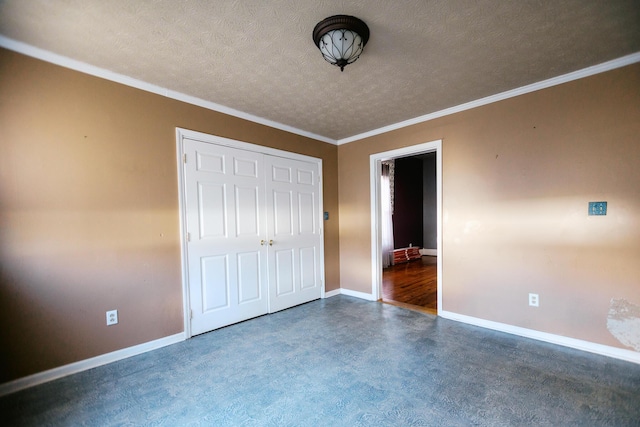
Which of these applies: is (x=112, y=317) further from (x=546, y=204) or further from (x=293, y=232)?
(x=546, y=204)

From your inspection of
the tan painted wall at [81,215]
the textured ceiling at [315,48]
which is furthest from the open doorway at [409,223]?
the tan painted wall at [81,215]

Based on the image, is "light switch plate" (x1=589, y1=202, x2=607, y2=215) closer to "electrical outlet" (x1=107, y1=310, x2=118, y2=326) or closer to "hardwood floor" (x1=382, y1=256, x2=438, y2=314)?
"hardwood floor" (x1=382, y1=256, x2=438, y2=314)

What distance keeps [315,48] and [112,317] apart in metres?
2.84

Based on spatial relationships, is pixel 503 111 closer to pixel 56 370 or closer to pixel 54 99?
pixel 54 99

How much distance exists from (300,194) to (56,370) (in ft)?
9.75

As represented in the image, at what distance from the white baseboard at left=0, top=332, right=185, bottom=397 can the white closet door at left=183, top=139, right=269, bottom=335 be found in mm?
309

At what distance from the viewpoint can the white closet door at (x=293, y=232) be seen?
3.56 metres

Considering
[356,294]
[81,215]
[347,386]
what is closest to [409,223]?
[356,294]

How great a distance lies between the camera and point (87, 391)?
6.39 ft

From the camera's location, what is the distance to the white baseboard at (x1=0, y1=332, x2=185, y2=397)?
76.9 inches

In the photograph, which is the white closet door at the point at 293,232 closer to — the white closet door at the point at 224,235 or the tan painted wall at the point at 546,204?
the white closet door at the point at 224,235

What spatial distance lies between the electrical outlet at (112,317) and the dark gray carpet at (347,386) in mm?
355

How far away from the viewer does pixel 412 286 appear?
4.67 m

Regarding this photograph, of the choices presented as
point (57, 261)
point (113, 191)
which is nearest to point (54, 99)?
point (113, 191)
